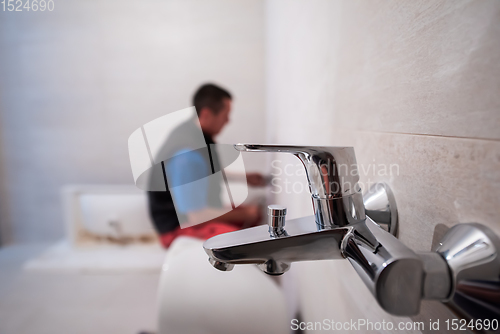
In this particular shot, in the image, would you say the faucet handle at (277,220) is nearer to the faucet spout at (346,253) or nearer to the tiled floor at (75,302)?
the faucet spout at (346,253)

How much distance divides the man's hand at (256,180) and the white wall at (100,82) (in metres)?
0.28

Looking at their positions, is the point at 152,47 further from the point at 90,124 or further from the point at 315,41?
the point at 315,41

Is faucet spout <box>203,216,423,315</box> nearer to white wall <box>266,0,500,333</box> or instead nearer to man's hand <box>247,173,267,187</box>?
white wall <box>266,0,500,333</box>

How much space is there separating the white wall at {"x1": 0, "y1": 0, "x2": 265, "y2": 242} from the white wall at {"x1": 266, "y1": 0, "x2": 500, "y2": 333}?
110 centimetres

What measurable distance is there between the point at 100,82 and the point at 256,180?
2.92 feet

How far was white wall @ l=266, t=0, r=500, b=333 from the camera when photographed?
0.35ft

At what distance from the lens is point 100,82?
130cm

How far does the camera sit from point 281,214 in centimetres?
15

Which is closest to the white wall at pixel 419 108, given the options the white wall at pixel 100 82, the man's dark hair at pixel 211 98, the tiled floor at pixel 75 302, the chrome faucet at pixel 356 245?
the chrome faucet at pixel 356 245

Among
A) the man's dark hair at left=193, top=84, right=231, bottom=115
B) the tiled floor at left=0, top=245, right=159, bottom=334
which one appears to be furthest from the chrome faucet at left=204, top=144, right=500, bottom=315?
the man's dark hair at left=193, top=84, right=231, bottom=115

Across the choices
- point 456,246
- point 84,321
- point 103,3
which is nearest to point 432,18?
point 456,246

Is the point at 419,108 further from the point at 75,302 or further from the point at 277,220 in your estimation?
the point at 75,302

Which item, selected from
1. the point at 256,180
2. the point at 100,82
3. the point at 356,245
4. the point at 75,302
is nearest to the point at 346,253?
the point at 356,245

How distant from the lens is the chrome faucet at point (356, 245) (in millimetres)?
104
